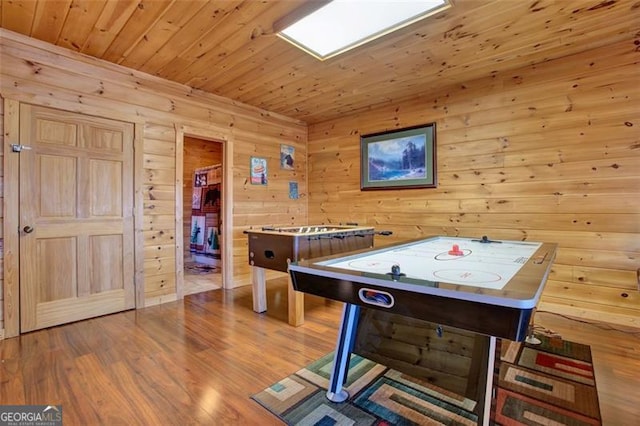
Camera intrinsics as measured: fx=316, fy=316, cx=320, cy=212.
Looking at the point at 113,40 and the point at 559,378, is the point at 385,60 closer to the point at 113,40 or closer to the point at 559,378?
the point at 113,40

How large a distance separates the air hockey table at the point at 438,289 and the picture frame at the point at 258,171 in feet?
9.01

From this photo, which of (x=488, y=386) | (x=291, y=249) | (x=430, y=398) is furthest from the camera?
(x=291, y=249)

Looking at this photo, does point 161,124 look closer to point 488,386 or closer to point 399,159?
point 399,159

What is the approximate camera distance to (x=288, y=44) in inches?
105

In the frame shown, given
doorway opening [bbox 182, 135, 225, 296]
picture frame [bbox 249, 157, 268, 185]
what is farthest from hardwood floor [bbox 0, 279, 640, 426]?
doorway opening [bbox 182, 135, 225, 296]

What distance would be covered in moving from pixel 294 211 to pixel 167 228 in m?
1.97

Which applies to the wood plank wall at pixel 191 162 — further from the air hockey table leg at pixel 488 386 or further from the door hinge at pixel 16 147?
the air hockey table leg at pixel 488 386

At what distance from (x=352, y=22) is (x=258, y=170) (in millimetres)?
2524

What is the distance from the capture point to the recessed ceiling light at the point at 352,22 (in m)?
2.15

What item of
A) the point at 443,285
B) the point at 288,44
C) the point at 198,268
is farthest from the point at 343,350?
the point at 198,268

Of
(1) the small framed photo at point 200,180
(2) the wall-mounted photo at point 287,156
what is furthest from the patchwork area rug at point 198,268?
(2) the wall-mounted photo at point 287,156

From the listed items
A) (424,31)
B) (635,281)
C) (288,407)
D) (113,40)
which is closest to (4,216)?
(113,40)

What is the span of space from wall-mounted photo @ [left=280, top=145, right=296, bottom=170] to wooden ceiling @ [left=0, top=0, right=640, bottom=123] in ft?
4.00

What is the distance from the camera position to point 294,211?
5.01 m
